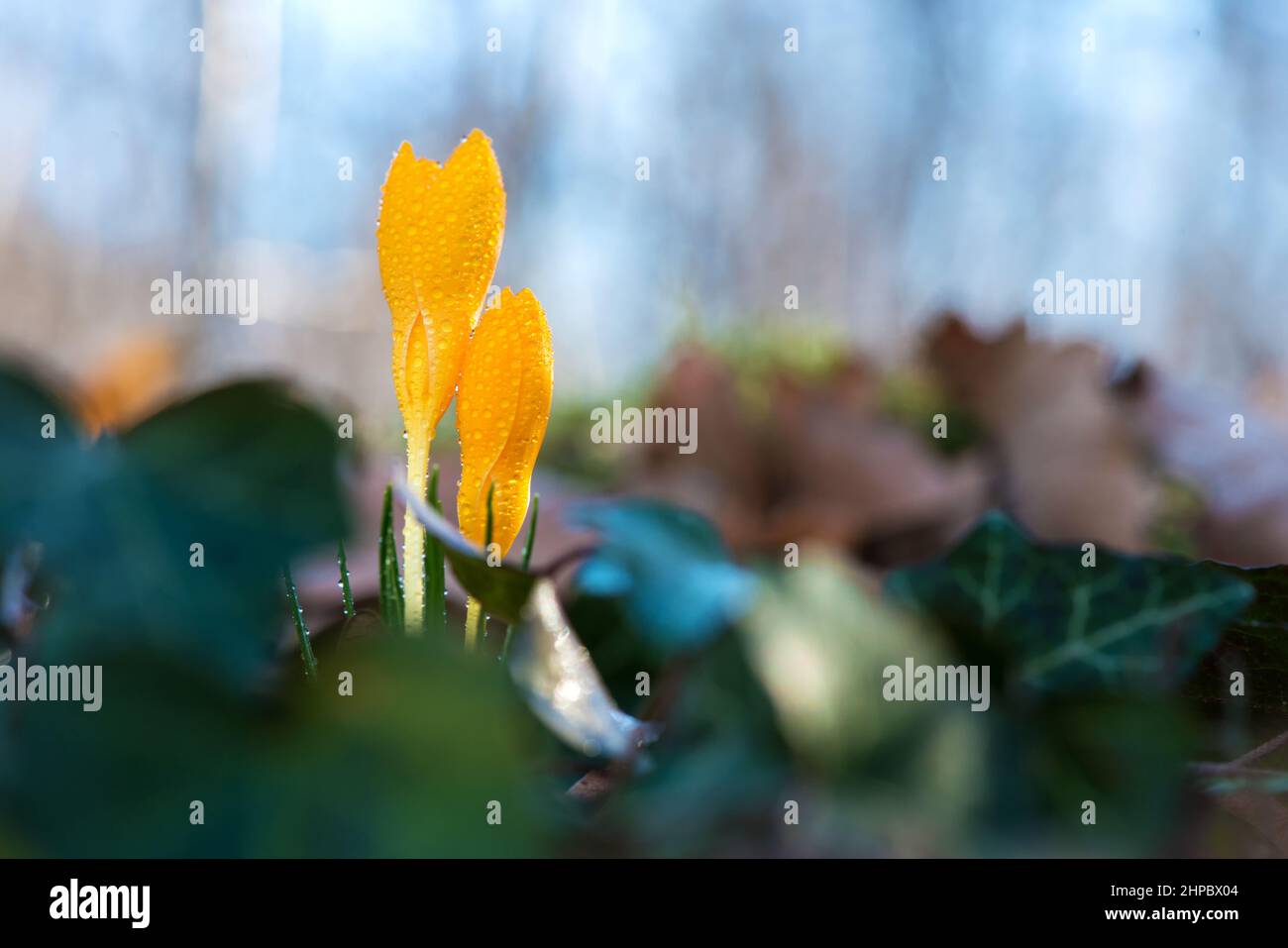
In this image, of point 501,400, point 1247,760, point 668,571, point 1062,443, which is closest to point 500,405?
point 501,400

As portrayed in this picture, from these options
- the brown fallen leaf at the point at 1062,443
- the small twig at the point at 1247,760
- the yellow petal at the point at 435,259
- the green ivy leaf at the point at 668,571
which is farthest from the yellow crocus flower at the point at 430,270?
the brown fallen leaf at the point at 1062,443

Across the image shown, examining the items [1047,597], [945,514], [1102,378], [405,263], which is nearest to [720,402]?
[945,514]

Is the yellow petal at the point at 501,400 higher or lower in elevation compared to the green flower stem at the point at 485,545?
higher

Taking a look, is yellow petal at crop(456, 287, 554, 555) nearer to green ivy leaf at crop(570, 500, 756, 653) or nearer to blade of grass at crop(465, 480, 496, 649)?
blade of grass at crop(465, 480, 496, 649)

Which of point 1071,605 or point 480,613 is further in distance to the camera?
point 480,613

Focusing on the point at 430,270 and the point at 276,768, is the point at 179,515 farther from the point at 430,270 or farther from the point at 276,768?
the point at 430,270

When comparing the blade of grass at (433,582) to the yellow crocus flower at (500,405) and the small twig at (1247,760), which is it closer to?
the yellow crocus flower at (500,405)

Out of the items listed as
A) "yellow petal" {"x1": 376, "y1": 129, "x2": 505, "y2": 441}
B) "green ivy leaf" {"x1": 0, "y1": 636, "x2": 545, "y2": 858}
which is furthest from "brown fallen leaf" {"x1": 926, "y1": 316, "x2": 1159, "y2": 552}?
"green ivy leaf" {"x1": 0, "y1": 636, "x2": 545, "y2": 858}
